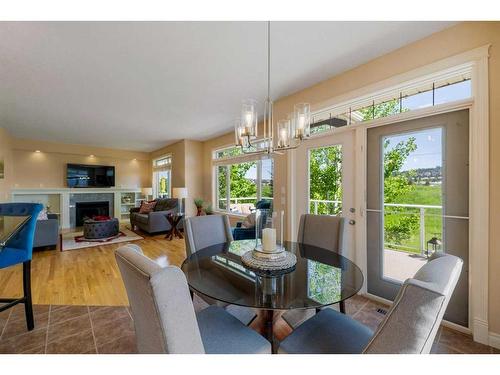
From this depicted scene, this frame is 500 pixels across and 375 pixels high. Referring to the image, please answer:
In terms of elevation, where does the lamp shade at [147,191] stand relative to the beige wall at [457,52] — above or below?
below

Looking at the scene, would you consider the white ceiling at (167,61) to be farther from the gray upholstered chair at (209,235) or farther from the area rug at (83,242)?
the area rug at (83,242)

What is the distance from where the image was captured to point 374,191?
96.5 inches

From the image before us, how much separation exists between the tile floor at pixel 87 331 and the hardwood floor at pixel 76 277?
0.64 ft

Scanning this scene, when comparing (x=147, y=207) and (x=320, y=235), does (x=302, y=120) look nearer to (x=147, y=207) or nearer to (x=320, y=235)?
(x=320, y=235)

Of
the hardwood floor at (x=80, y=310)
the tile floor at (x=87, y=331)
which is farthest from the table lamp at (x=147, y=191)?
the tile floor at (x=87, y=331)

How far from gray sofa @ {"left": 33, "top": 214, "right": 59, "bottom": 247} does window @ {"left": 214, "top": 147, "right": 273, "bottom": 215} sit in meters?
3.40

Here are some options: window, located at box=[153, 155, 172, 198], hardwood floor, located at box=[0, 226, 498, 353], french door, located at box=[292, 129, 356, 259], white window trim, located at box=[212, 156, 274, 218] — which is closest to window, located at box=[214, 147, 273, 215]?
white window trim, located at box=[212, 156, 274, 218]

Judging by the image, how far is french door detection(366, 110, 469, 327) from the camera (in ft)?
6.26

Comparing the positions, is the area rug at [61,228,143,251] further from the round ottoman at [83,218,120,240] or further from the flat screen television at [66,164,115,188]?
the flat screen television at [66,164,115,188]

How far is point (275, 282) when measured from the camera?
4.52 ft

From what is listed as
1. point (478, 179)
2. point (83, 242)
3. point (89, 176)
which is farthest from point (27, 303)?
point (89, 176)

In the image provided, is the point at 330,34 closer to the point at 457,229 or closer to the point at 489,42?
the point at 489,42

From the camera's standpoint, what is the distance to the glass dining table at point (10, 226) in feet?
6.32
